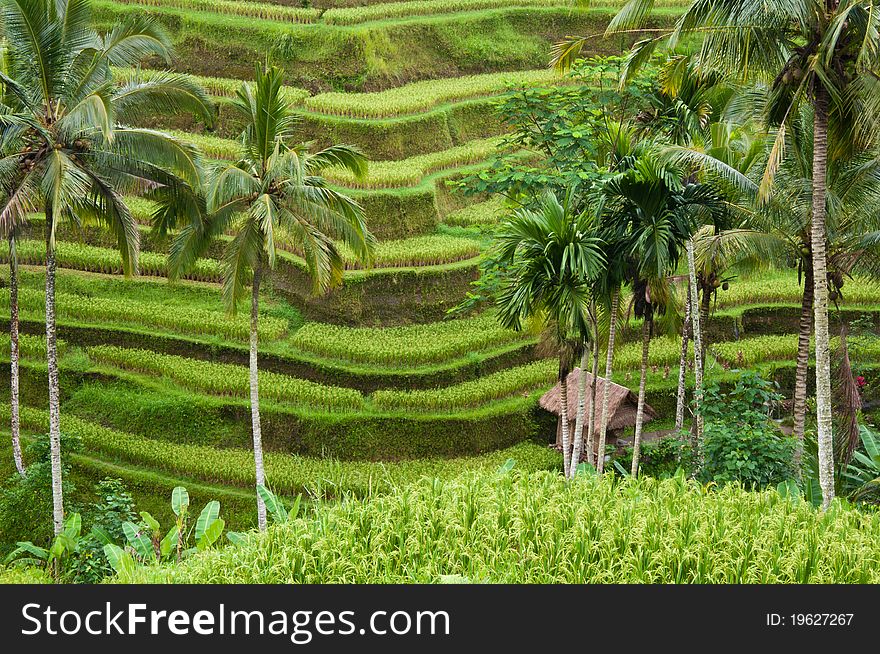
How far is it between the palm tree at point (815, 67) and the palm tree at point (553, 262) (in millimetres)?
2489

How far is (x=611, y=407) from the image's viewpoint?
17844 mm

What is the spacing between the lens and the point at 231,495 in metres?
16.8

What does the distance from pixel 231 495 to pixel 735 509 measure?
9.35 meters

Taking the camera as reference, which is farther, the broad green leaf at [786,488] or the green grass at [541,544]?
the broad green leaf at [786,488]

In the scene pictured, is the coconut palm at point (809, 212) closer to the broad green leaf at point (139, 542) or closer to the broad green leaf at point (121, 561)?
the broad green leaf at point (139, 542)

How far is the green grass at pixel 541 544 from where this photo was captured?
891cm

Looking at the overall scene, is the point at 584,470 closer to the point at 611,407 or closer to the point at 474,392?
the point at 611,407

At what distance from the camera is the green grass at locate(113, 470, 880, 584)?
29.2ft

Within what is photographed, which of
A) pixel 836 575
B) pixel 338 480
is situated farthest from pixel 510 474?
pixel 338 480

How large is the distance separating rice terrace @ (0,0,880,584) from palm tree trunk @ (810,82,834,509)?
4cm

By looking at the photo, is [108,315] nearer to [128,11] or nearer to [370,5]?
[128,11]

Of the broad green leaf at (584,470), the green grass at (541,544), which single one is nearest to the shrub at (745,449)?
the broad green leaf at (584,470)

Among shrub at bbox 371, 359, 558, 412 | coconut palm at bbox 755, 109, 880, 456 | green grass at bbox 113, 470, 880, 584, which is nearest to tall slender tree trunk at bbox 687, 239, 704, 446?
coconut palm at bbox 755, 109, 880, 456

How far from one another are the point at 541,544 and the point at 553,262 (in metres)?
5.03
